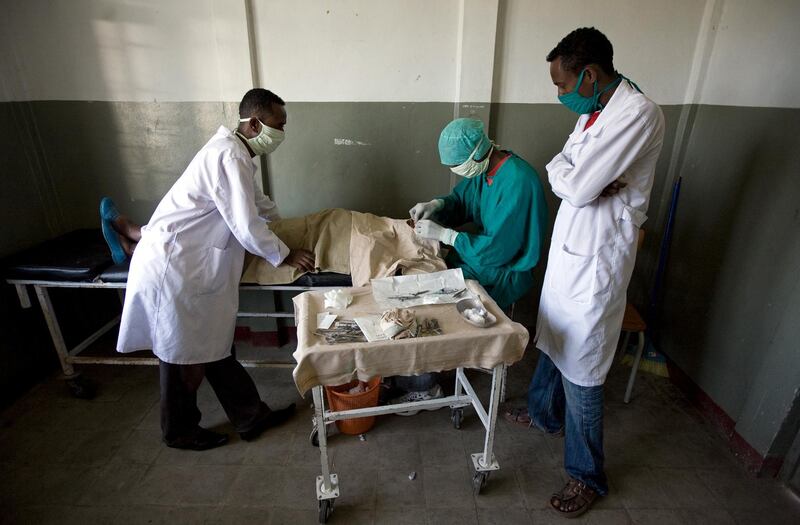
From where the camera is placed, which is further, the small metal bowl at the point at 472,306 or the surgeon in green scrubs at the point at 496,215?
the surgeon in green scrubs at the point at 496,215

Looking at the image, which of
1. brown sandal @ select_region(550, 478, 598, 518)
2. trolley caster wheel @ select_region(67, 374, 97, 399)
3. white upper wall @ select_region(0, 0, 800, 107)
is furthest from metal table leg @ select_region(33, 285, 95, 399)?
brown sandal @ select_region(550, 478, 598, 518)

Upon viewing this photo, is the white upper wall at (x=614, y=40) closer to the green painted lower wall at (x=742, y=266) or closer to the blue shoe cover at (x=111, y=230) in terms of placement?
the green painted lower wall at (x=742, y=266)

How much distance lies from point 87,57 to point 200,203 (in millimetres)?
1577

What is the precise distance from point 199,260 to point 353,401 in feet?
3.47

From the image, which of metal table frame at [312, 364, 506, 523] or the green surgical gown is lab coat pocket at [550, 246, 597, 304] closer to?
the green surgical gown

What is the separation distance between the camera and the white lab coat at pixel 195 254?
1.88 m

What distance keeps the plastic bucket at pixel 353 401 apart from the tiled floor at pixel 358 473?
0.06 meters

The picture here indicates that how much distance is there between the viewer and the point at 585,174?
5.12 ft

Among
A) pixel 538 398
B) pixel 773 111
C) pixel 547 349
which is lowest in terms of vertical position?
pixel 538 398

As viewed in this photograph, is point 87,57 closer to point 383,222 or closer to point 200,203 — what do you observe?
point 200,203

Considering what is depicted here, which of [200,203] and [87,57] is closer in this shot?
[200,203]

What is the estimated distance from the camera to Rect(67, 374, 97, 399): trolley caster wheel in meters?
2.54

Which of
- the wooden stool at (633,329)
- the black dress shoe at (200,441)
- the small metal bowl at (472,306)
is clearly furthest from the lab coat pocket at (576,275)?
the black dress shoe at (200,441)

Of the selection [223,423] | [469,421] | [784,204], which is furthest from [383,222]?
[784,204]
